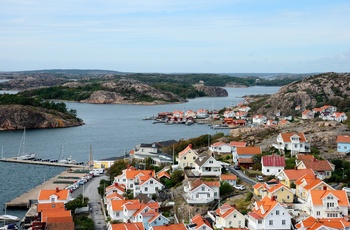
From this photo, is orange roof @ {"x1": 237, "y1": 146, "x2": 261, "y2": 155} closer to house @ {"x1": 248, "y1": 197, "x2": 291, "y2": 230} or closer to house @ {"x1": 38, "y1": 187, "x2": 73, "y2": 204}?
house @ {"x1": 38, "y1": 187, "x2": 73, "y2": 204}

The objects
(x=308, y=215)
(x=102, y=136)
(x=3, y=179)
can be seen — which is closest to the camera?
(x=308, y=215)

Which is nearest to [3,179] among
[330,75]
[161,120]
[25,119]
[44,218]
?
[44,218]

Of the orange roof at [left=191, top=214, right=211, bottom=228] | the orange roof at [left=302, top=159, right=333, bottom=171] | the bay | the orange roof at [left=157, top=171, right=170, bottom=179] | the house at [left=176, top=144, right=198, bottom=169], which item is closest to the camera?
the orange roof at [left=191, top=214, right=211, bottom=228]

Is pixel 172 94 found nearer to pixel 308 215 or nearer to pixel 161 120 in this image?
A: pixel 161 120

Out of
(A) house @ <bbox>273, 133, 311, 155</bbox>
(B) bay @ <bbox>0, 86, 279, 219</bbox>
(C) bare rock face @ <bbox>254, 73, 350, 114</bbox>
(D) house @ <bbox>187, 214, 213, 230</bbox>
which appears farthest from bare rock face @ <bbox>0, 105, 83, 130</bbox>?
(D) house @ <bbox>187, 214, 213, 230</bbox>

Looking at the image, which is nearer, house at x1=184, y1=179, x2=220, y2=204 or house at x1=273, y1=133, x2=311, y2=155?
house at x1=184, y1=179, x2=220, y2=204
